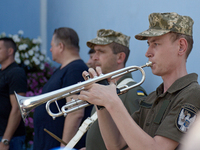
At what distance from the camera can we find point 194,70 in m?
2.26

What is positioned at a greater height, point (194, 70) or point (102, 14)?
point (102, 14)

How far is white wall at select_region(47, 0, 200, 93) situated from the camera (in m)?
2.31

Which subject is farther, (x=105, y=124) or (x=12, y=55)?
(x=12, y=55)

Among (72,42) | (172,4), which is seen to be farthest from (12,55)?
(172,4)

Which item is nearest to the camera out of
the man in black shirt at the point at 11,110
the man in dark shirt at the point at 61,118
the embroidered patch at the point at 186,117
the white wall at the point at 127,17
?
the embroidered patch at the point at 186,117

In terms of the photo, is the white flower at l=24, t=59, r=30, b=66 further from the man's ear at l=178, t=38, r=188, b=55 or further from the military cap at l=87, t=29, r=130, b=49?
the man's ear at l=178, t=38, r=188, b=55

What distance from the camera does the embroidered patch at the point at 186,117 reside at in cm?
141

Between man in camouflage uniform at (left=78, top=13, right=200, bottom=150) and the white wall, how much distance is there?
0.64 metres

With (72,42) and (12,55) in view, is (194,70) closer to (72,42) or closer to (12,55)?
(72,42)

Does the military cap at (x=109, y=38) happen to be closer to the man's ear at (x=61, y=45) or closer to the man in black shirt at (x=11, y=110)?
the man's ear at (x=61, y=45)

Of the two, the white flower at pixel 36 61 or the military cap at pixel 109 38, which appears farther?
the white flower at pixel 36 61

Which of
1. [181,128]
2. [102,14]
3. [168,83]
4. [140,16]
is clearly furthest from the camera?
[102,14]

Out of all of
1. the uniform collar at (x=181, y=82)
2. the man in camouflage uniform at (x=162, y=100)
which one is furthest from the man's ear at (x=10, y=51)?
the uniform collar at (x=181, y=82)

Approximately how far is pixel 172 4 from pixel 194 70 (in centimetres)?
65
